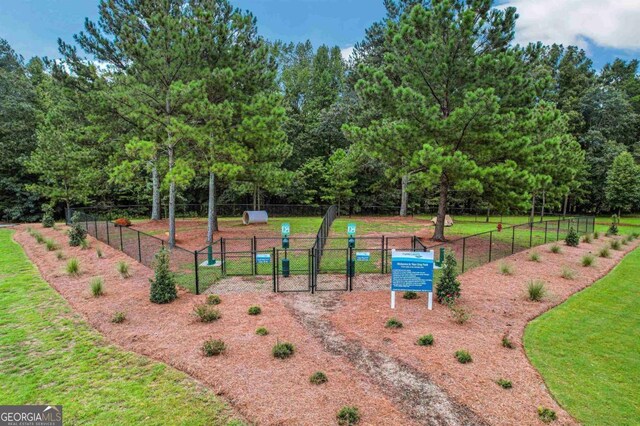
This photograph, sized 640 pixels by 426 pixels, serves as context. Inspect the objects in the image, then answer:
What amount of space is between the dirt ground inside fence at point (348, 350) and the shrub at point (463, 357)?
0.41ft

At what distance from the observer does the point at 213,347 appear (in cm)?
666

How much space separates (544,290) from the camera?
10.6m

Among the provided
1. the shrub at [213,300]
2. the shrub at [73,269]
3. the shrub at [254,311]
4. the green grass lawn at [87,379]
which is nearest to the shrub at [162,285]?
the shrub at [213,300]

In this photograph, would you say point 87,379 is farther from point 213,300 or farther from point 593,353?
point 593,353

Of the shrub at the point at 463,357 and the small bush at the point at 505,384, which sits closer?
the small bush at the point at 505,384

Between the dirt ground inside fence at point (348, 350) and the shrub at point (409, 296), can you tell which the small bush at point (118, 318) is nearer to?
the dirt ground inside fence at point (348, 350)

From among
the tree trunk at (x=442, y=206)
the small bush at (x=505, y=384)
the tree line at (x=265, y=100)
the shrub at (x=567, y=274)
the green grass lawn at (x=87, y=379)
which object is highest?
the tree line at (x=265, y=100)

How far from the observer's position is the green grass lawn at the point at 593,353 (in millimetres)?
5367

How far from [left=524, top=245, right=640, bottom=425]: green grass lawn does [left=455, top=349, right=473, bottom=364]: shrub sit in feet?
3.92

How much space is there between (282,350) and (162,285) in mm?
4581

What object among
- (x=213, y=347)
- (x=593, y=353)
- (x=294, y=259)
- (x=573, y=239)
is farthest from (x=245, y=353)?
(x=573, y=239)

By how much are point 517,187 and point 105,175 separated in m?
27.6

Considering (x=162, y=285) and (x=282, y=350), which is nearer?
(x=282, y=350)

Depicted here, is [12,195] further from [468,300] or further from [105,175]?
[468,300]
